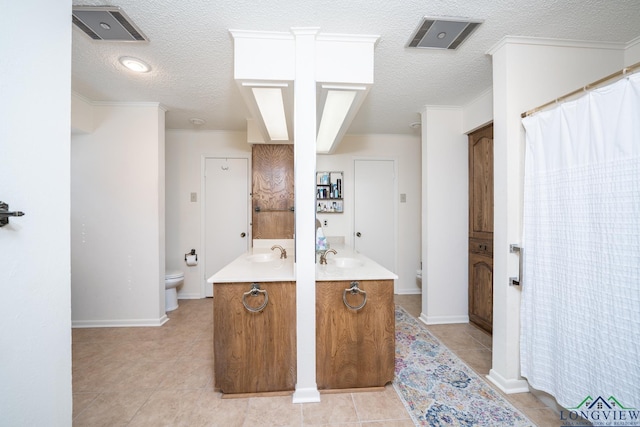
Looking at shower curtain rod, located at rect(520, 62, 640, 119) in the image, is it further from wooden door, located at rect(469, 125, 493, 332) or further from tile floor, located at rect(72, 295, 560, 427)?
tile floor, located at rect(72, 295, 560, 427)

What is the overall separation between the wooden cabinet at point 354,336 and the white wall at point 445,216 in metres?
1.34

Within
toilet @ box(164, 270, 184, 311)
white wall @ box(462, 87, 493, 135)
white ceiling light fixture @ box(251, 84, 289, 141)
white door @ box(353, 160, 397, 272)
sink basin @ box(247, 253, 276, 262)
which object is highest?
white wall @ box(462, 87, 493, 135)

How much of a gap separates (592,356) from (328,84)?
2.11 m

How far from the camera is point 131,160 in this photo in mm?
2727

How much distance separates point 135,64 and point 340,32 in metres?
1.65

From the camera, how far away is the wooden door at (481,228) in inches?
99.0

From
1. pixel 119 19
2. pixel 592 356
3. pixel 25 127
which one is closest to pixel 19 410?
pixel 25 127

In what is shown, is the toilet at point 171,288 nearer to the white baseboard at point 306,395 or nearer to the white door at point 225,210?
the white door at point 225,210

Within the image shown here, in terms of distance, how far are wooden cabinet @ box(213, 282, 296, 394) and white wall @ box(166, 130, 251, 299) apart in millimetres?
2197

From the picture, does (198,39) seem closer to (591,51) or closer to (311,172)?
(311,172)

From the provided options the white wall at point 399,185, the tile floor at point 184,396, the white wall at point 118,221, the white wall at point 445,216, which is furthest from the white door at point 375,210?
the white wall at point 118,221

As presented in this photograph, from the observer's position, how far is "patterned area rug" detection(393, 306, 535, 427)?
1.47m

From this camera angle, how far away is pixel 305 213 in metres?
1.63

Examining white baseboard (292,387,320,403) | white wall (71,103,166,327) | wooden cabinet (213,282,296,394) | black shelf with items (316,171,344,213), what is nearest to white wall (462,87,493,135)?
black shelf with items (316,171,344,213)
